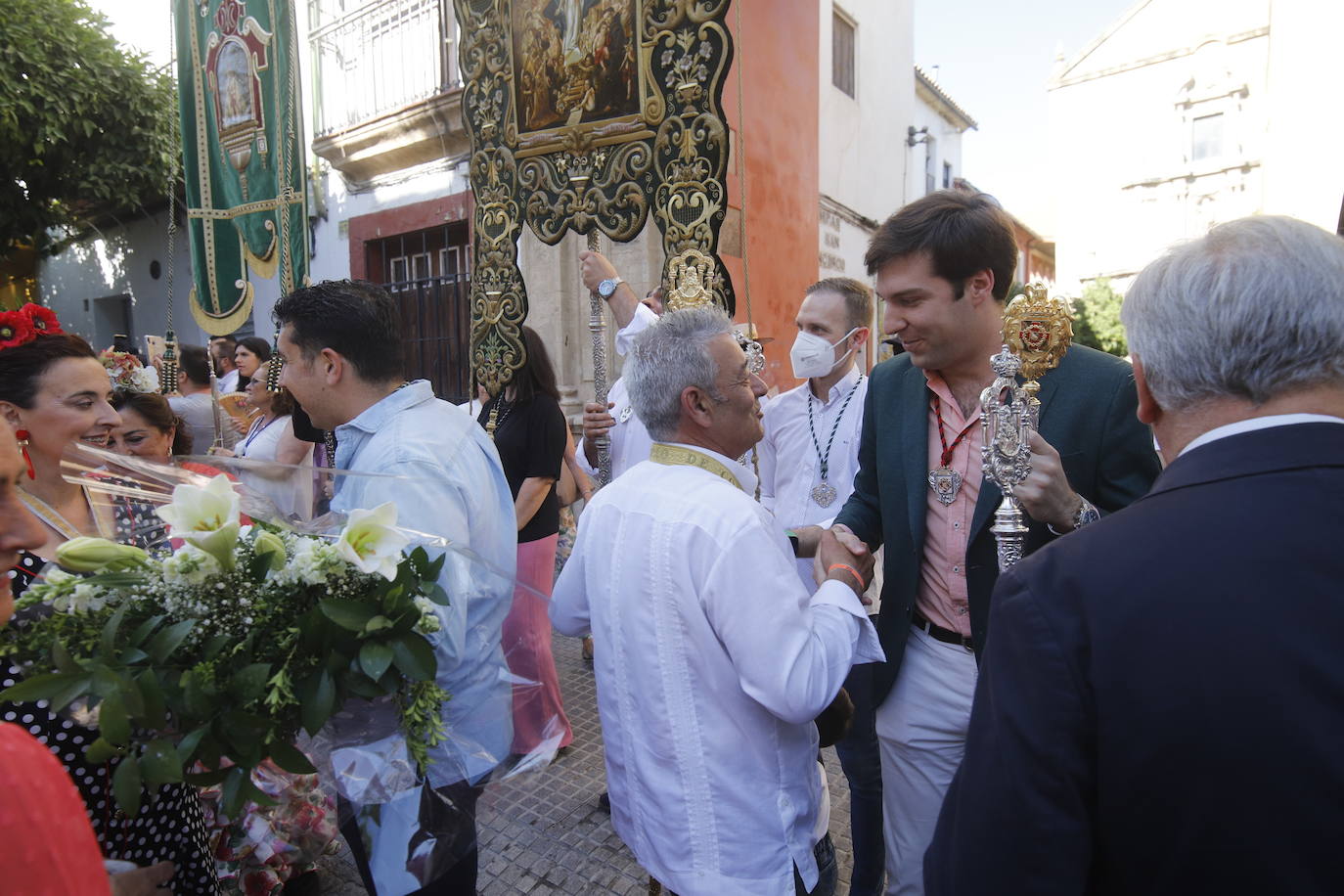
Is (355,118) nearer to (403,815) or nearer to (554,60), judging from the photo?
(554,60)

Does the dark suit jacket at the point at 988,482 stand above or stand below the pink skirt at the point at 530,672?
above

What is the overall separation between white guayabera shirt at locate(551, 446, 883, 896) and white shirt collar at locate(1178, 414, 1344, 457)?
79 cm

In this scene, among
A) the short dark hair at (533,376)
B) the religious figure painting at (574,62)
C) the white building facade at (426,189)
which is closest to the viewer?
the religious figure painting at (574,62)

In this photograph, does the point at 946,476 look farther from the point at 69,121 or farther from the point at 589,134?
the point at 69,121

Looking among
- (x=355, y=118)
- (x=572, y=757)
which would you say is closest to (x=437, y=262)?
(x=355, y=118)

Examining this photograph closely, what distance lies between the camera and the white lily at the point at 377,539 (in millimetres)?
1394

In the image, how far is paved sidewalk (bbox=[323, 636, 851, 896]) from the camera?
279 centimetres

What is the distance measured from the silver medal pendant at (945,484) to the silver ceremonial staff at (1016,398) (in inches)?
→ 8.2

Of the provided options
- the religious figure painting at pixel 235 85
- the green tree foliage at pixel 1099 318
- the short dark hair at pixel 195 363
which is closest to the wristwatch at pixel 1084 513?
the religious figure painting at pixel 235 85

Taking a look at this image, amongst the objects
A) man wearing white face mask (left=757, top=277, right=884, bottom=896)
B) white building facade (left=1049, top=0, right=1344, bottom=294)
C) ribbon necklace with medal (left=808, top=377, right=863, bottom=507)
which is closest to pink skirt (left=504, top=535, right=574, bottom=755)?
man wearing white face mask (left=757, top=277, right=884, bottom=896)

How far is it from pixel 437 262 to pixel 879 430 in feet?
26.6

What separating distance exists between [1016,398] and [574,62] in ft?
7.08

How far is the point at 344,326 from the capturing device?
209 cm

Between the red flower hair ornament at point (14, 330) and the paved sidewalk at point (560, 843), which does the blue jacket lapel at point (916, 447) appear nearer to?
the paved sidewalk at point (560, 843)
